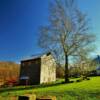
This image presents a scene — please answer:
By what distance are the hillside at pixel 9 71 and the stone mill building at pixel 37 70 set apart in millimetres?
13534

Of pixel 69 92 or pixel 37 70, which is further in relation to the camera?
pixel 37 70

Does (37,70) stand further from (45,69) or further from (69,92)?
(69,92)

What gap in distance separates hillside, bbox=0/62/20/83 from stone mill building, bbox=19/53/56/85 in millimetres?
13534

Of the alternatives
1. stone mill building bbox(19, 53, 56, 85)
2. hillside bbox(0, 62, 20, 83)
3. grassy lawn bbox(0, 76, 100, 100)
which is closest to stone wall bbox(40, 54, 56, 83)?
stone mill building bbox(19, 53, 56, 85)

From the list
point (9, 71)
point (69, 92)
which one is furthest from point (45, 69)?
point (69, 92)

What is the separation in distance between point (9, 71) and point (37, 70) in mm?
21173

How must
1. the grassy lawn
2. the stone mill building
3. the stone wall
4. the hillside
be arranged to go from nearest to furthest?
1. the grassy lawn
2. the stone mill building
3. the stone wall
4. the hillside

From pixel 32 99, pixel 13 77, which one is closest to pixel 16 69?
pixel 13 77

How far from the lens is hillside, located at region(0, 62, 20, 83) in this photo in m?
68.2

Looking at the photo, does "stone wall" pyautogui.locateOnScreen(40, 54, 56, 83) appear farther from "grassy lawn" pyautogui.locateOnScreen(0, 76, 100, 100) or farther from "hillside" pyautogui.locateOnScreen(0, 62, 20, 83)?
"grassy lawn" pyautogui.locateOnScreen(0, 76, 100, 100)

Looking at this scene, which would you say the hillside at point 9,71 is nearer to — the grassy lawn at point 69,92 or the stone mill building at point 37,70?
the stone mill building at point 37,70

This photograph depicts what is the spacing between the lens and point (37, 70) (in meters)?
52.4

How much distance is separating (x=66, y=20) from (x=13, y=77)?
3863 centimetres

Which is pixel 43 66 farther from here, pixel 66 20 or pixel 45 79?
pixel 66 20
